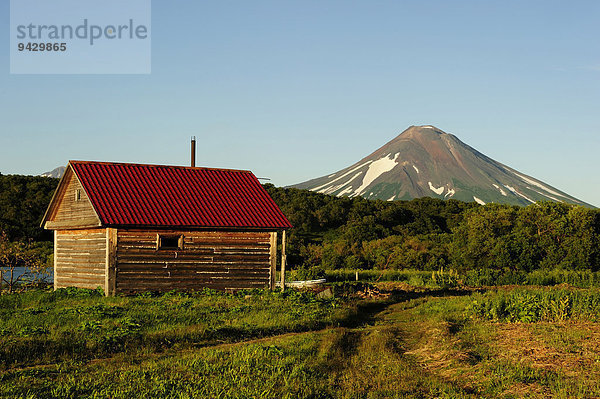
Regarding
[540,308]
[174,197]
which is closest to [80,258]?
[174,197]

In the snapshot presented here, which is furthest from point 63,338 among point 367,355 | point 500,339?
point 500,339

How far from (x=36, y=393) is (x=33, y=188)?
8569cm

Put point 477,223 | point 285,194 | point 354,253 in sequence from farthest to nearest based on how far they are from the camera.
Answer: point 285,194 → point 354,253 → point 477,223

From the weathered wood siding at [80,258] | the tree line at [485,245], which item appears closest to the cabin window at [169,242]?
the weathered wood siding at [80,258]

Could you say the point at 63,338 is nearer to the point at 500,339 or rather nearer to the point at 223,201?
the point at 500,339

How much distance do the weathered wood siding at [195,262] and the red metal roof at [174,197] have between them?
563 millimetres

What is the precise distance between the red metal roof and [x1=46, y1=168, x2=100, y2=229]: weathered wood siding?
0.65 m

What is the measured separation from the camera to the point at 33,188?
90.2 m

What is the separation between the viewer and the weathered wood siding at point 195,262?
91.0ft

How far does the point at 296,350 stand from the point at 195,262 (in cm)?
1458

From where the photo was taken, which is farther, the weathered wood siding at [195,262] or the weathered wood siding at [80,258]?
the weathered wood siding at [80,258]

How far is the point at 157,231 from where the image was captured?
2830 centimetres

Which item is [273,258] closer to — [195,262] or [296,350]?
[195,262]

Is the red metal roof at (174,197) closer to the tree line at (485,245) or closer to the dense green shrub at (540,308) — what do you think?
the dense green shrub at (540,308)
